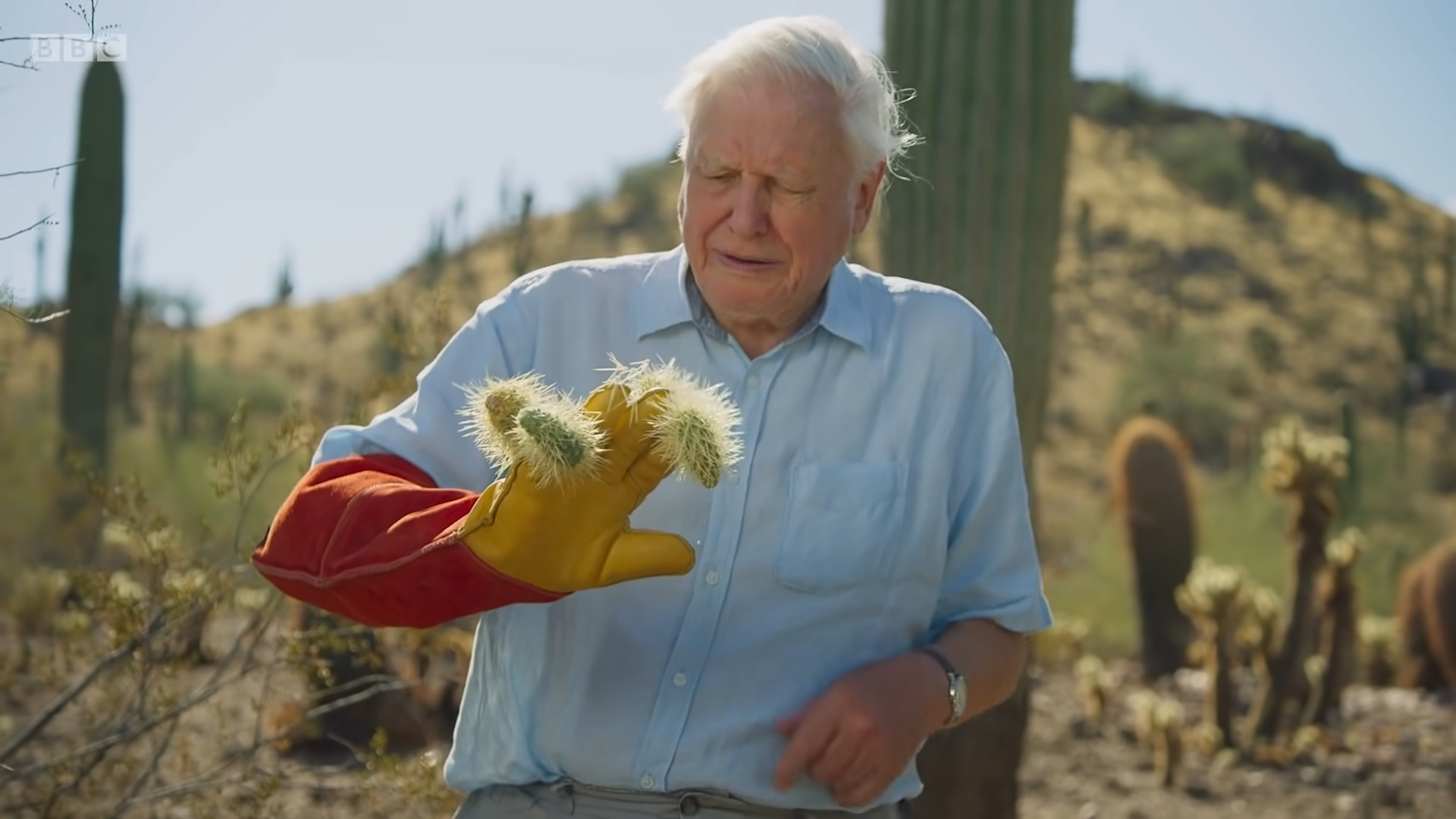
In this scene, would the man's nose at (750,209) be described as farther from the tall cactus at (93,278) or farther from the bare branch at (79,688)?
the tall cactus at (93,278)

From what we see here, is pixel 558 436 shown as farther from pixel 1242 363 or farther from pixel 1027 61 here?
pixel 1242 363

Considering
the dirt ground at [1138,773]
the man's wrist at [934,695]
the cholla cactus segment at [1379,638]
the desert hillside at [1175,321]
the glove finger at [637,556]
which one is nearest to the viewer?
the glove finger at [637,556]

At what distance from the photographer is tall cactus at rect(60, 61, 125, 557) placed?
29.7 ft

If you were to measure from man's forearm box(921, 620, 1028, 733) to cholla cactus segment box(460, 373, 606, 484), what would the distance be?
0.76 metres

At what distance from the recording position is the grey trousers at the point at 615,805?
2.70 metres

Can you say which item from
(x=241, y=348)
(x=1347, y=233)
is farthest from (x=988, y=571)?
(x=1347, y=233)

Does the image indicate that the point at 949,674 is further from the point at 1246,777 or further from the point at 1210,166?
the point at 1210,166

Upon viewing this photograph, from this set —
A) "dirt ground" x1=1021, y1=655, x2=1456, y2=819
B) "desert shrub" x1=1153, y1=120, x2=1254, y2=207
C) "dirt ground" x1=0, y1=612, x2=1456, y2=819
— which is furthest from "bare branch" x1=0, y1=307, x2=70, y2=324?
"desert shrub" x1=1153, y1=120, x2=1254, y2=207

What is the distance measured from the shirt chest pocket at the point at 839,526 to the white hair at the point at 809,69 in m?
0.52

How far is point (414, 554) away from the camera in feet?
7.95

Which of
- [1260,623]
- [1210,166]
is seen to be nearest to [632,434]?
[1260,623]

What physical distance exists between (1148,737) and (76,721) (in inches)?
166

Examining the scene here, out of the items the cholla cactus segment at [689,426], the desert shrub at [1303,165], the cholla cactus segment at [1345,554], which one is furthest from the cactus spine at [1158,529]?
the desert shrub at [1303,165]

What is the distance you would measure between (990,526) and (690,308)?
25.0 inches
